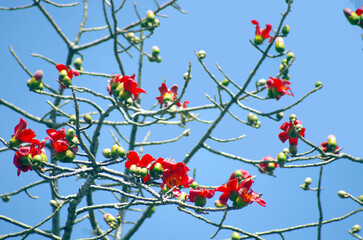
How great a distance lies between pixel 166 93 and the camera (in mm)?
3029

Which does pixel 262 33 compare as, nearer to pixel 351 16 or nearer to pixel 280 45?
pixel 280 45

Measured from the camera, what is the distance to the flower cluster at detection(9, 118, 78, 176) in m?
2.05

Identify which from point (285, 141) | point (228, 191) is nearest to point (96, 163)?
point (228, 191)

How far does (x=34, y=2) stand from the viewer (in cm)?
375

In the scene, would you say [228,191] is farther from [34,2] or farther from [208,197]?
[34,2]

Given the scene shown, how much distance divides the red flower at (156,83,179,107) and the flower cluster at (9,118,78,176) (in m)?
0.90

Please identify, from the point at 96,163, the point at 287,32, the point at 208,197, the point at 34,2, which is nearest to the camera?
the point at 96,163

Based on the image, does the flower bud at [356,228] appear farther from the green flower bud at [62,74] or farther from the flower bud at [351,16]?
the green flower bud at [62,74]

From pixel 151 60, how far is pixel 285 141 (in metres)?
1.73

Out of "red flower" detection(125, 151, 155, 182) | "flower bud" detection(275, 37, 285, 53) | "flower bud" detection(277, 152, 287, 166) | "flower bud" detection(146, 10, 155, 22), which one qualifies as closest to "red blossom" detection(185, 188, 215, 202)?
"red flower" detection(125, 151, 155, 182)

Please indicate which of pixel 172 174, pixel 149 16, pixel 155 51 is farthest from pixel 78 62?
pixel 172 174

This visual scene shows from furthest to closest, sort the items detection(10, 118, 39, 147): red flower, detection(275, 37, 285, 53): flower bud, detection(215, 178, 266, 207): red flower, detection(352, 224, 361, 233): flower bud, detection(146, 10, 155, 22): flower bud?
detection(146, 10, 155, 22): flower bud → detection(352, 224, 361, 233): flower bud → detection(275, 37, 285, 53): flower bud → detection(10, 118, 39, 147): red flower → detection(215, 178, 266, 207): red flower

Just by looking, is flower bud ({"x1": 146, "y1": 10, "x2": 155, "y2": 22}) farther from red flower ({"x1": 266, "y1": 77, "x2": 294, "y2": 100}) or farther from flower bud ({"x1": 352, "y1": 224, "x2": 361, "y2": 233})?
flower bud ({"x1": 352, "y1": 224, "x2": 361, "y2": 233})

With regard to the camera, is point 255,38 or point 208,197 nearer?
point 208,197
